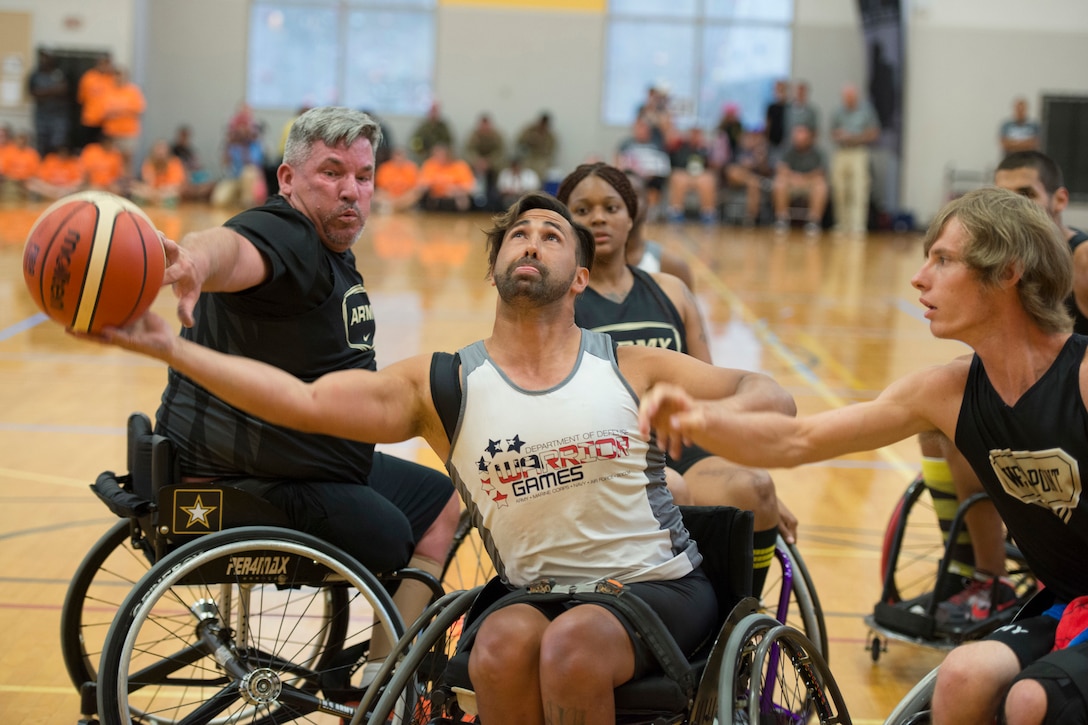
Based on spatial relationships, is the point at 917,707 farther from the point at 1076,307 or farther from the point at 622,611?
the point at 1076,307

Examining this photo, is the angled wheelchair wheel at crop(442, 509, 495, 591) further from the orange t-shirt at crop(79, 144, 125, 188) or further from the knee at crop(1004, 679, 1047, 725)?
the orange t-shirt at crop(79, 144, 125, 188)

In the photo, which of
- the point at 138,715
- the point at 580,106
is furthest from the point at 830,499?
the point at 580,106

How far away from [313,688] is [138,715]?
43cm

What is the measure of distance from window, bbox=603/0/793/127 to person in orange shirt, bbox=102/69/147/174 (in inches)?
318

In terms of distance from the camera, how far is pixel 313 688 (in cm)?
308

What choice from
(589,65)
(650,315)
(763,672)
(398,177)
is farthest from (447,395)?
(589,65)

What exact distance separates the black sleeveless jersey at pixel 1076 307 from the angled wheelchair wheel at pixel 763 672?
182cm

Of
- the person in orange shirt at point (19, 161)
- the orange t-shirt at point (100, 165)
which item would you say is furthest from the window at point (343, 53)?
the person in orange shirt at point (19, 161)

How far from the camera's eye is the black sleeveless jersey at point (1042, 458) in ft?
7.86

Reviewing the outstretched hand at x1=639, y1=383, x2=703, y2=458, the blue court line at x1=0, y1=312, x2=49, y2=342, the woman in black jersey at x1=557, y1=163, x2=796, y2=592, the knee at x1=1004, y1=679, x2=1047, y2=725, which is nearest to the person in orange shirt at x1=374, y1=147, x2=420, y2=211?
the blue court line at x1=0, y1=312, x2=49, y2=342

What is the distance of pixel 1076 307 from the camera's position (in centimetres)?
402

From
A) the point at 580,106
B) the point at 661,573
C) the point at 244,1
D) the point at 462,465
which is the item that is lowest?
the point at 661,573

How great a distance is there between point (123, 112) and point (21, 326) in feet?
38.9

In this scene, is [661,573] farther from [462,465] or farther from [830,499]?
[830,499]
